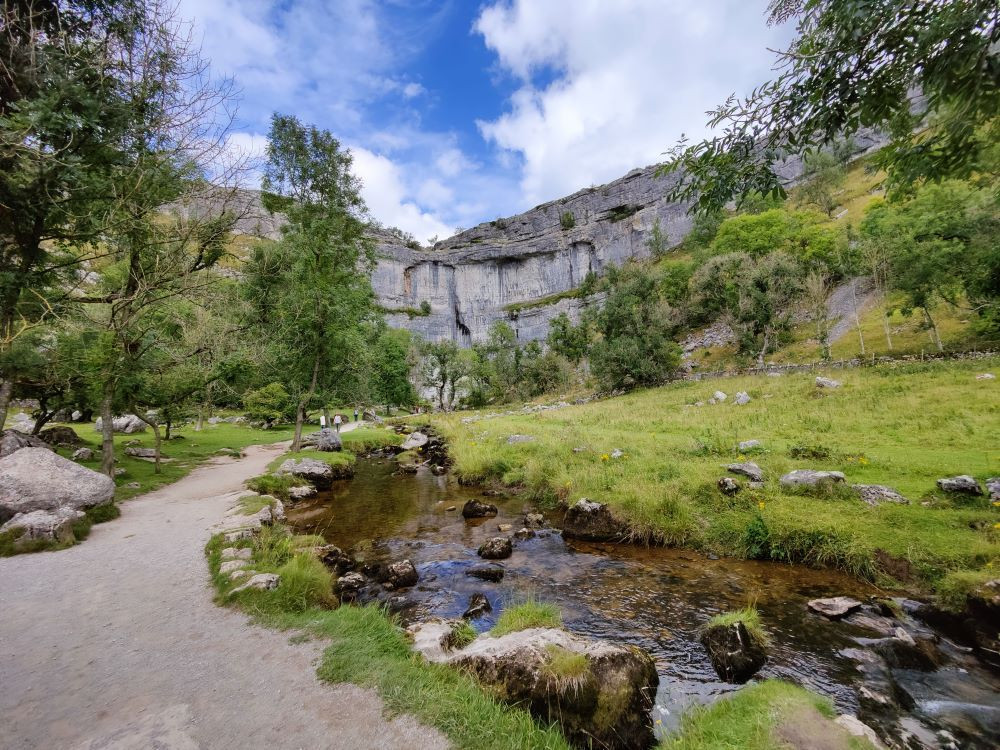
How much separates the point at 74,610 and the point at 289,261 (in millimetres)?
15471

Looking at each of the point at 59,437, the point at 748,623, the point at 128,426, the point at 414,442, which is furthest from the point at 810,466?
the point at 128,426

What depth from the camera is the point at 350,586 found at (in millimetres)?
7105

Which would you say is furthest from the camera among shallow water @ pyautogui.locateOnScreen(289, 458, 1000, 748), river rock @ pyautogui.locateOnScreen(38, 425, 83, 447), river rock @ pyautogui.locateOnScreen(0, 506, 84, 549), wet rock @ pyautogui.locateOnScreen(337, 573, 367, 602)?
river rock @ pyautogui.locateOnScreen(38, 425, 83, 447)

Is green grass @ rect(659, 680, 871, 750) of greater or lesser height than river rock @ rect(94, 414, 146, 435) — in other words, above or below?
below

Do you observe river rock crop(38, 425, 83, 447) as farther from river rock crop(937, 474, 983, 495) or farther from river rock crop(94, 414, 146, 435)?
river rock crop(937, 474, 983, 495)

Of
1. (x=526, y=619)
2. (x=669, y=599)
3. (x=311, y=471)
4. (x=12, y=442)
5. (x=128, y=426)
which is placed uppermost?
(x=12, y=442)

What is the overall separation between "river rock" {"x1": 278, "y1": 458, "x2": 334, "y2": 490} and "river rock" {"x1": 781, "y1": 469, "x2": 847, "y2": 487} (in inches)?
560

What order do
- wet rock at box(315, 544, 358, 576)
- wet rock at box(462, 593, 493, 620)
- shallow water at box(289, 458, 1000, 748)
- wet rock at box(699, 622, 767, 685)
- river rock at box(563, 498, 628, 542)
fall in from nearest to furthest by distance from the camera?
shallow water at box(289, 458, 1000, 748) < wet rock at box(699, 622, 767, 685) < wet rock at box(462, 593, 493, 620) < wet rock at box(315, 544, 358, 576) < river rock at box(563, 498, 628, 542)

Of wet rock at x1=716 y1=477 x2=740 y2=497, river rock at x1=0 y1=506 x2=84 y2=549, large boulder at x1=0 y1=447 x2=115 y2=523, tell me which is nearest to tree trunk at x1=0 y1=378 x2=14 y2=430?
large boulder at x1=0 y1=447 x2=115 y2=523

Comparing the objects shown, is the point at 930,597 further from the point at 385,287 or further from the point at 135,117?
the point at 385,287

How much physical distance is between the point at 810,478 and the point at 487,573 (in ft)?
23.5

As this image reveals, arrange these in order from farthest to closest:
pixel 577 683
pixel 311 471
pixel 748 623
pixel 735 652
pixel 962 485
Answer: pixel 311 471 < pixel 962 485 < pixel 748 623 < pixel 735 652 < pixel 577 683

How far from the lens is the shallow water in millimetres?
4094

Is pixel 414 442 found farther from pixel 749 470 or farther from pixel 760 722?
pixel 760 722
